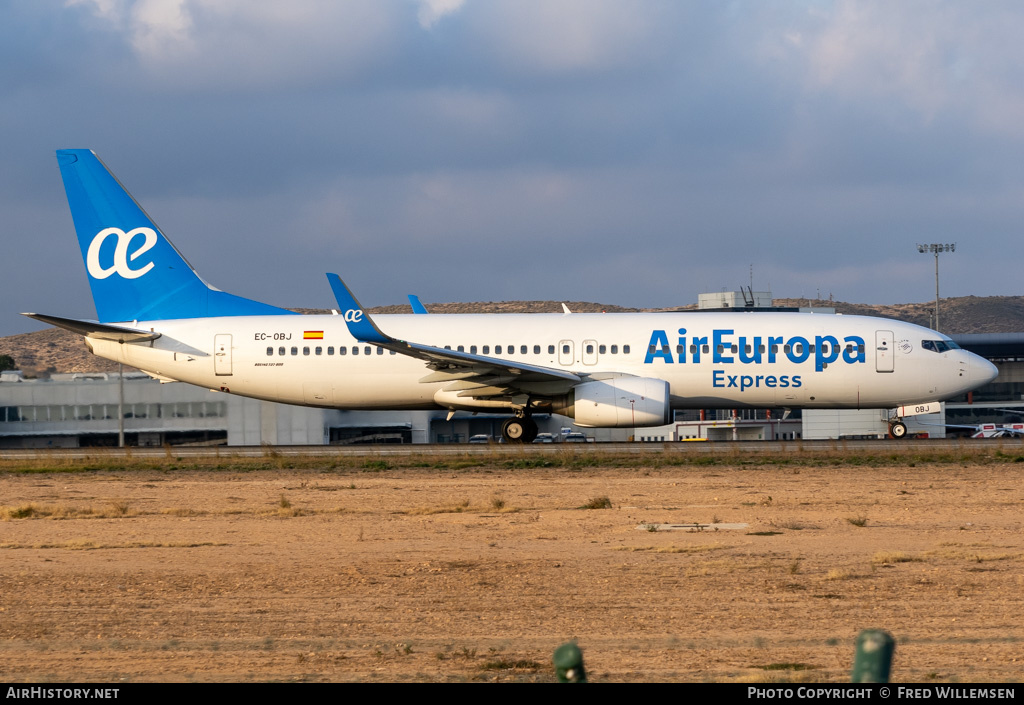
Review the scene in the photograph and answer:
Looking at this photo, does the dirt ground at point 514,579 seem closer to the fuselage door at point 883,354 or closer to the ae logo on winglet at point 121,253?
the fuselage door at point 883,354

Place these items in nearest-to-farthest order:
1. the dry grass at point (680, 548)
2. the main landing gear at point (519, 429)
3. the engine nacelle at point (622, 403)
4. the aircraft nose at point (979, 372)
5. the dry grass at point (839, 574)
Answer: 1. the dry grass at point (839, 574)
2. the dry grass at point (680, 548)
3. the engine nacelle at point (622, 403)
4. the aircraft nose at point (979, 372)
5. the main landing gear at point (519, 429)

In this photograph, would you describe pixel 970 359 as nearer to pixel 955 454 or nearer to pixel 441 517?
pixel 955 454

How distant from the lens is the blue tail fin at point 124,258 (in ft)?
95.5

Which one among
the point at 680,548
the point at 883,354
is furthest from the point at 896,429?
the point at 680,548

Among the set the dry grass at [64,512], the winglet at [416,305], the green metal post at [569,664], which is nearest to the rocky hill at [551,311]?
the winglet at [416,305]

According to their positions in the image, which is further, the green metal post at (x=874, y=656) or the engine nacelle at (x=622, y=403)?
the engine nacelle at (x=622, y=403)

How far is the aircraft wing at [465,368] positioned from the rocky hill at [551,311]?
76867 mm

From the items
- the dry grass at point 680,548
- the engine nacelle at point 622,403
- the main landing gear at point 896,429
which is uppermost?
the engine nacelle at point 622,403

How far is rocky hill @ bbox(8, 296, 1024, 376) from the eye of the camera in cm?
12269

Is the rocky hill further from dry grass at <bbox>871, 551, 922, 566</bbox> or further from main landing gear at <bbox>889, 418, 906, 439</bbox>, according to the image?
dry grass at <bbox>871, 551, 922, 566</bbox>

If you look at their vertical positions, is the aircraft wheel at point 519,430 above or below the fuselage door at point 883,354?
below

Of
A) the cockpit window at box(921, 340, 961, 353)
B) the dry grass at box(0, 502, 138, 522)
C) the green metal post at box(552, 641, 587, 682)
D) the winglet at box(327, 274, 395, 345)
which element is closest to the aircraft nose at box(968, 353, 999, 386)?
the cockpit window at box(921, 340, 961, 353)

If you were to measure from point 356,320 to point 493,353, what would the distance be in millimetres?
4030
